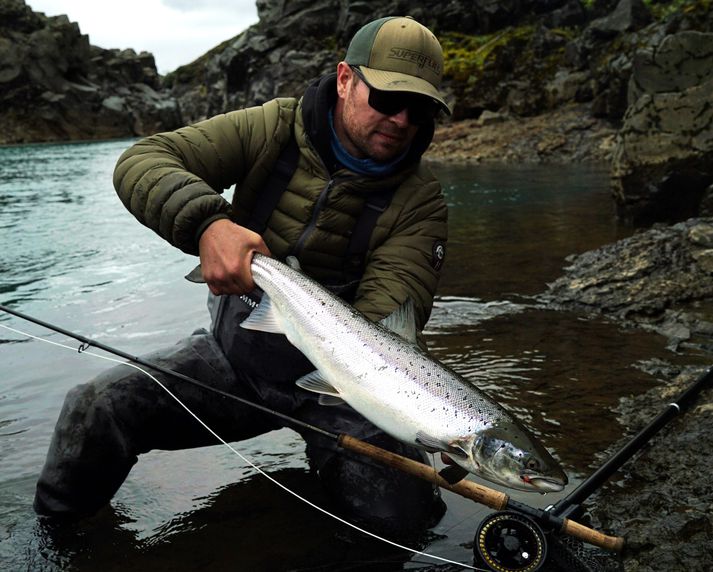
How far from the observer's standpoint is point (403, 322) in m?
3.53

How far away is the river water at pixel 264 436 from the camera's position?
3801 millimetres

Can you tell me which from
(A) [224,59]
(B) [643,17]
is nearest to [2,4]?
(A) [224,59]

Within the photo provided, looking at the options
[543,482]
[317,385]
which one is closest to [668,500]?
[543,482]

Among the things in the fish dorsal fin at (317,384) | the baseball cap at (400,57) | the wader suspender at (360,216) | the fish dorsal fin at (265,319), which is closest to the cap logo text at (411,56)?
the baseball cap at (400,57)

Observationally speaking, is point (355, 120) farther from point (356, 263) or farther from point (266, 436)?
point (266, 436)

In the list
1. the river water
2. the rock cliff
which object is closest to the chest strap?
the river water

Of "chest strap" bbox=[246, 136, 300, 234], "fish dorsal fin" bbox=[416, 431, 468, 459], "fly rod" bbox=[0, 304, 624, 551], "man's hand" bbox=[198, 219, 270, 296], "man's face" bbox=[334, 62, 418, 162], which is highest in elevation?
"man's face" bbox=[334, 62, 418, 162]

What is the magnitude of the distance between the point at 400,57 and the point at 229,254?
1477 millimetres

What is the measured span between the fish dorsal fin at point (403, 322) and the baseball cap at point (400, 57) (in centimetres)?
117

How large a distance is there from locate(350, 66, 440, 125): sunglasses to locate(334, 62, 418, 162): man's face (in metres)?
0.03

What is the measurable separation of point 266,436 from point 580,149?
24808 millimetres

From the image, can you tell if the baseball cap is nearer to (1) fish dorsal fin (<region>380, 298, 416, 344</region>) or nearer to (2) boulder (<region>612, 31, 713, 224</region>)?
(1) fish dorsal fin (<region>380, 298, 416, 344</region>)

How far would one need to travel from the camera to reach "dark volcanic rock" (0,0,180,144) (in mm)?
88125

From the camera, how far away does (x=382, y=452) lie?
3336mm
